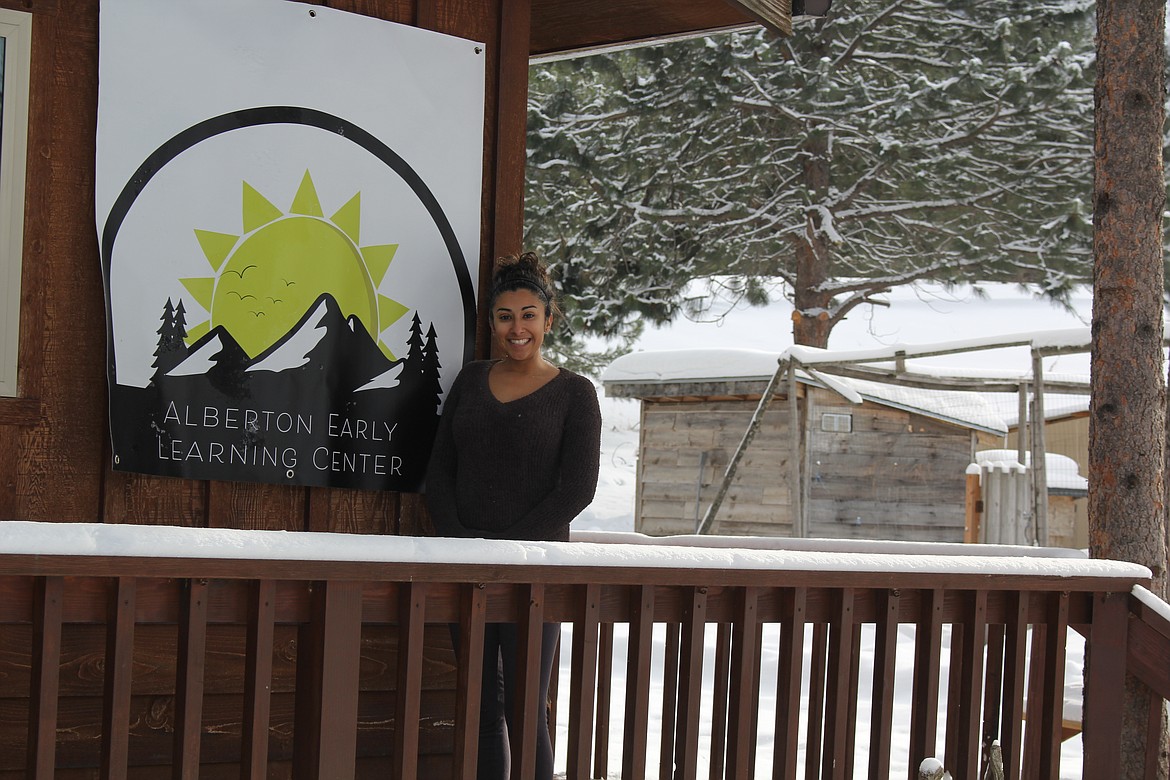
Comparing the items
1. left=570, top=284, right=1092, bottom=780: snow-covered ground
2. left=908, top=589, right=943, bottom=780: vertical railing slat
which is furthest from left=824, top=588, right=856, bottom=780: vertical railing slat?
left=570, top=284, right=1092, bottom=780: snow-covered ground

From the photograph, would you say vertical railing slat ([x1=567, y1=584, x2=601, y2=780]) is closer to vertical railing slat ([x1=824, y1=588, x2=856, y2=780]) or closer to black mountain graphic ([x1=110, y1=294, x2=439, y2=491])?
vertical railing slat ([x1=824, y1=588, x2=856, y2=780])

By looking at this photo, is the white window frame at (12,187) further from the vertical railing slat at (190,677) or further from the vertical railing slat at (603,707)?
the vertical railing slat at (603,707)

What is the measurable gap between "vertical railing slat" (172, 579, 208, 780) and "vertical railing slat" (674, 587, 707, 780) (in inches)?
46.8

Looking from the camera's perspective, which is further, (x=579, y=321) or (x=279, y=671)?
(x=579, y=321)

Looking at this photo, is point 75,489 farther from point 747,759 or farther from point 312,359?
point 747,759

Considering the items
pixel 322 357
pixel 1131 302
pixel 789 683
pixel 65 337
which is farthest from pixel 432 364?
pixel 1131 302

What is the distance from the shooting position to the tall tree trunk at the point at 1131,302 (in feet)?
16.3

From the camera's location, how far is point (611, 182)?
48.4 ft

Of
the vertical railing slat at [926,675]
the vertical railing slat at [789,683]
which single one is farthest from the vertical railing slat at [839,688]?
the vertical railing slat at [926,675]

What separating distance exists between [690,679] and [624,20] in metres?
2.43

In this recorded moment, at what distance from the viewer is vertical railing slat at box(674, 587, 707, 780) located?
311 cm

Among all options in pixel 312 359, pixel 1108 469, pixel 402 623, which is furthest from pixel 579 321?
pixel 402 623

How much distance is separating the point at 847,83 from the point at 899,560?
11.5m

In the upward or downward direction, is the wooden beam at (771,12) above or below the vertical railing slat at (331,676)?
above
